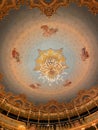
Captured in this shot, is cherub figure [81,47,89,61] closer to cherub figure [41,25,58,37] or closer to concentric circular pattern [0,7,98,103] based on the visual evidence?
concentric circular pattern [0,7,98,103]

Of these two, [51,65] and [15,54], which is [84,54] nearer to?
[51,65]

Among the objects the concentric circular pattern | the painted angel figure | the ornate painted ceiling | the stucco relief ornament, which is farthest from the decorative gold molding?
the stucco relief ornament

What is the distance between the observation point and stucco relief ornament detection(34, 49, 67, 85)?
14.1 m

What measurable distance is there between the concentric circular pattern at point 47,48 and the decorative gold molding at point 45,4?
0.28 metres

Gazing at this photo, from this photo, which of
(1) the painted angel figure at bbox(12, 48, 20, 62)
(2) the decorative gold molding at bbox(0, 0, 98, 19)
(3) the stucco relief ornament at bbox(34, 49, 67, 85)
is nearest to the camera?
(2) the decorative gold molding at bbox(0, 0, 98, 19)

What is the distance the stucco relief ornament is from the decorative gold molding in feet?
8.05

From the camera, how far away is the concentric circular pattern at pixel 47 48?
12688 millimetres

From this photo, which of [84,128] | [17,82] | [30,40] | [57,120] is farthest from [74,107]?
[30,40]

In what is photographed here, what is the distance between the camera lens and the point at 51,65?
14.5m

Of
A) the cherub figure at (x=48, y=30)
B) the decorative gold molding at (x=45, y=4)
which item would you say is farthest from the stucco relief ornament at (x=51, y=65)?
the decorative gold molding at (x=45, y=4)

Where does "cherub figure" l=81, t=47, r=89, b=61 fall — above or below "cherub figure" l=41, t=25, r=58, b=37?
below

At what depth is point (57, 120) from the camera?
14688 millimetres

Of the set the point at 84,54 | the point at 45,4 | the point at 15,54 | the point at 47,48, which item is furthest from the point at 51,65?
the point at 45,4

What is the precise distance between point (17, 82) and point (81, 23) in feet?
16.3
